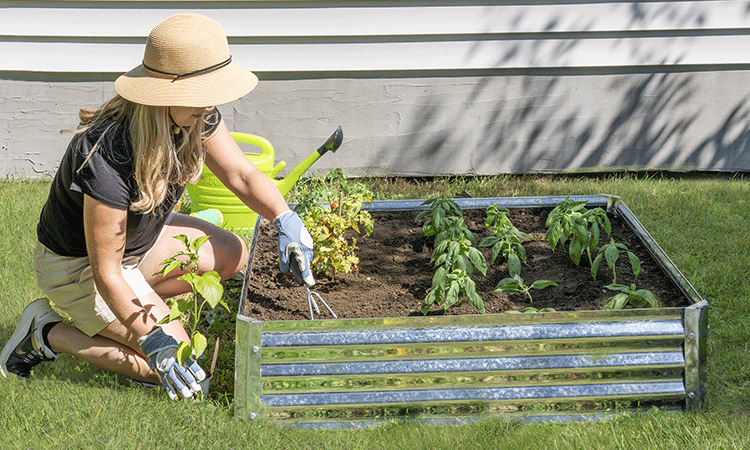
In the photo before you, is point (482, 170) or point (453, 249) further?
point (482, 170)

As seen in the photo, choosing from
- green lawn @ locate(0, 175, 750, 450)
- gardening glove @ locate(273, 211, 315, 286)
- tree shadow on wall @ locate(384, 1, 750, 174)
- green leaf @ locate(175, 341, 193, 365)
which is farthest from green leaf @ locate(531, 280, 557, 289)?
tree shadow on wall @ locate(384, 1, 750, 174)

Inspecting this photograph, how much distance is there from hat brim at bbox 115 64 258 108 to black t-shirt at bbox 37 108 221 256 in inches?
6.7

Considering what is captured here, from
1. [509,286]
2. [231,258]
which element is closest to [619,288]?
[509,286]

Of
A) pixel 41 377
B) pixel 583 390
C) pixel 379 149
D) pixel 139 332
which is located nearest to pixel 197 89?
pixel 139 332

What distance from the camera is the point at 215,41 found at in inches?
91.9

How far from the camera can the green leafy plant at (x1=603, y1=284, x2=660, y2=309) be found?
2.53 metres

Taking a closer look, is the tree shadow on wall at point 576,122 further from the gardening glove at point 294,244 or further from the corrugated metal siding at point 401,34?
the gardening glove at point 294,244

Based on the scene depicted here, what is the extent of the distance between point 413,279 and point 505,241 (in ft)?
1.37

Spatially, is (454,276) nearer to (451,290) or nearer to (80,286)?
(451,290)

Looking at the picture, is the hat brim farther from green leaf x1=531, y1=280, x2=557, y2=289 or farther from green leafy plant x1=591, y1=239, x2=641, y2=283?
green leafy plant x1=591, y1=239, x2=641, y2=283

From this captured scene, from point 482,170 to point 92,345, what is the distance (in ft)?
9.42

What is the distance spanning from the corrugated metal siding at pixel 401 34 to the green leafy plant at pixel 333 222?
1484mm

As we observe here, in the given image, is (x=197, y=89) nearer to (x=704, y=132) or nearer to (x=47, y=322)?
(x=47, y=322)

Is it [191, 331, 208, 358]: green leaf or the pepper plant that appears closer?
[191, 331, 208, 358]: green leaf
